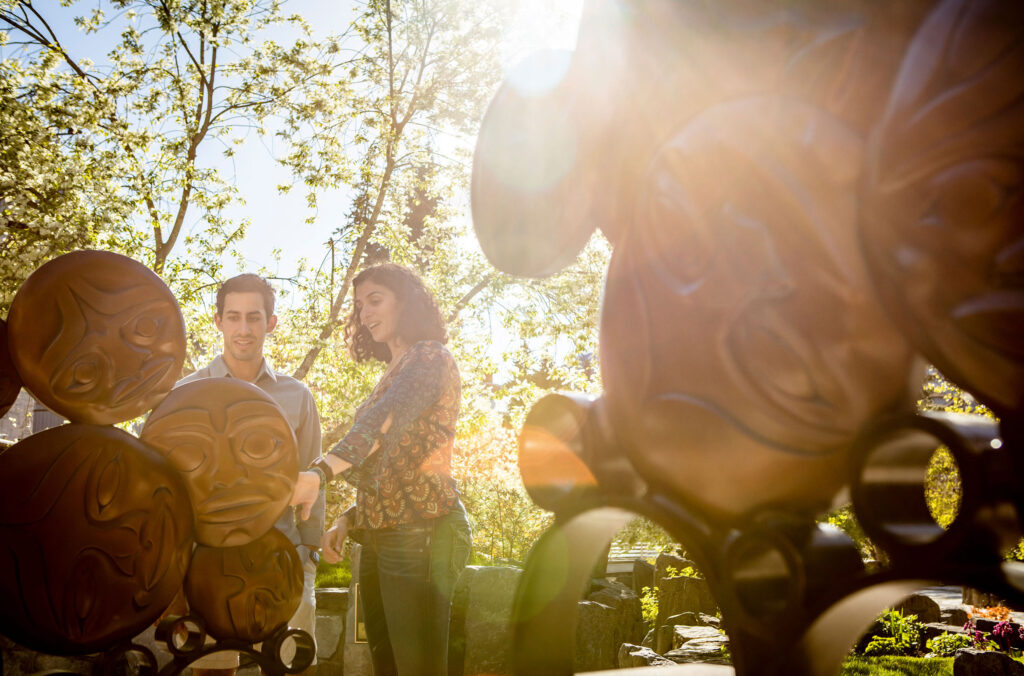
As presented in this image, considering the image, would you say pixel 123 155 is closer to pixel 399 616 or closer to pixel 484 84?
pixel 484 84

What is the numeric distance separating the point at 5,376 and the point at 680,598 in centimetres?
809

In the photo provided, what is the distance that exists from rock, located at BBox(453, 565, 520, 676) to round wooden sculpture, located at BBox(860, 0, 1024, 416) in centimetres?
774

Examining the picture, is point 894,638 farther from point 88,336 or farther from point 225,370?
point 88,336

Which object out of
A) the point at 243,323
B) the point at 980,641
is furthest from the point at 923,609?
the point at 243,323

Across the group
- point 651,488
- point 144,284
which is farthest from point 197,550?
point 651,488

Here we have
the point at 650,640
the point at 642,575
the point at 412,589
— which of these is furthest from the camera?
the point at 642,575

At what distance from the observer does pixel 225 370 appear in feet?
11.3

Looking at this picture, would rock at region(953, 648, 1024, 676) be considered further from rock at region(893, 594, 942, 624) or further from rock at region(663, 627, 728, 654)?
rock at region(893, 594, 942, 624)

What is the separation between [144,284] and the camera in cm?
102

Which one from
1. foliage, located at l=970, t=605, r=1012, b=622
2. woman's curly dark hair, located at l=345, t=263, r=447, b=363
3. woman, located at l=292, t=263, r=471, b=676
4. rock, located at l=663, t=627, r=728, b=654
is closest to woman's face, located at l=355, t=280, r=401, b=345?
woman's curly dark hair, located at l=345, t=263, r=447, b=363

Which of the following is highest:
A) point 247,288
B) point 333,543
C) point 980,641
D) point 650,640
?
point 247,288

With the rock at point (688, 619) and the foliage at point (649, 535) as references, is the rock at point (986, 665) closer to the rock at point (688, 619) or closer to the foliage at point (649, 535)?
the rock at point (688, 619)

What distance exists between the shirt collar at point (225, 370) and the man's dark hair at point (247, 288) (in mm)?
238

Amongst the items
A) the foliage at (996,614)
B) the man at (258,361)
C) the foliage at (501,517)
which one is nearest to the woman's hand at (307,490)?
the man at (258,361)
